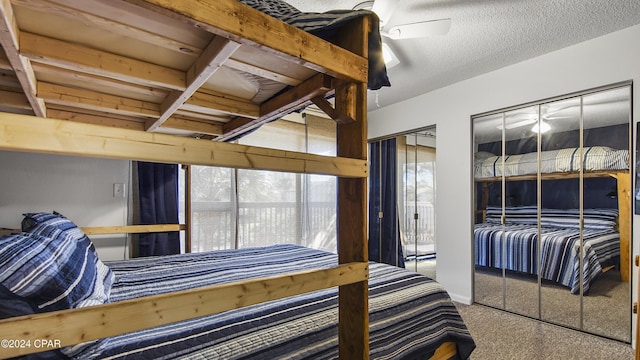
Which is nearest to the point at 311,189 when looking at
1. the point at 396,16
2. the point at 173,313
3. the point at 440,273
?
the point at 440,273

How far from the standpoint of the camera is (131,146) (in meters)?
0.63

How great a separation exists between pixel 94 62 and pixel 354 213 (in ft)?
3.86

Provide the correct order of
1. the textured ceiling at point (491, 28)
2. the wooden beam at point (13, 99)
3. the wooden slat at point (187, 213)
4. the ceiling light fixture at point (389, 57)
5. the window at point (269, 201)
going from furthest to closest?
the window at point (269, 201) < the wooden slat at point (187, 213) < the ceiling light fixture at point (389, 57) < the textured ceiling at point (491, 28) < the wooden beam at point (13, 99)

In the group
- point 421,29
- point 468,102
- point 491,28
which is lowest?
point 468,102

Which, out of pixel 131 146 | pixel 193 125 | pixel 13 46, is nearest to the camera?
pixel 131 146

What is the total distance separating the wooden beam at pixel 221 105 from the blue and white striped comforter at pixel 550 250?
2.61 metres

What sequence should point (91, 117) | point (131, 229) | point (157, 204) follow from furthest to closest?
1. point (157, 204)
2. point (131, 229)
3. point (91, 117)

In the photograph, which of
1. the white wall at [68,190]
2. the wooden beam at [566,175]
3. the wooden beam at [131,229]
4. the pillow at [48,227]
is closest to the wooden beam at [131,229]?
the wooden beam at [131,229]

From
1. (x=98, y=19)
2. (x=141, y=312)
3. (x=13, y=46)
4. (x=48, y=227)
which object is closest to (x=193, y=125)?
(x=48, y=227)

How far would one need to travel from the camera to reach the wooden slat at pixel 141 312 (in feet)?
1.71

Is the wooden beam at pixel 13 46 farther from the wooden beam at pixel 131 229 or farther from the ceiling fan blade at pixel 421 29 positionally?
the ceiling fan blade at pixel 421 29

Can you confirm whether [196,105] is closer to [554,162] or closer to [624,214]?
[554,162]

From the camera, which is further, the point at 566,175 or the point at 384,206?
the point at 384,206

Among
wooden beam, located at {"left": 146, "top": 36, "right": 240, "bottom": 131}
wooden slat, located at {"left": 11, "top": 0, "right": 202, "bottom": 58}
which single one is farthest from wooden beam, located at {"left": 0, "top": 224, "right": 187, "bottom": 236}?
wooden slat, located at {"left": 11, "top": 0, "right": 202, "bottom": 58}
